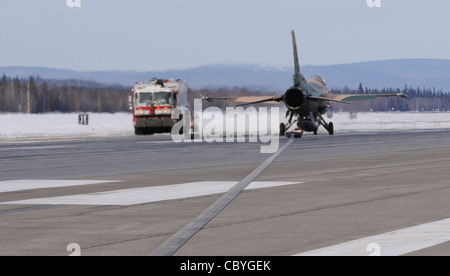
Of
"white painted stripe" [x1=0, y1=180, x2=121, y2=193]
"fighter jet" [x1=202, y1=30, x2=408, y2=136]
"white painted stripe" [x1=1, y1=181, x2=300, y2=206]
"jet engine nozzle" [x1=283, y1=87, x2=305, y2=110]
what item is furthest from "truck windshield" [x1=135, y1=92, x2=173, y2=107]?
"white painted stripe" [x1=1, y1=181, x2=300, y2=206]

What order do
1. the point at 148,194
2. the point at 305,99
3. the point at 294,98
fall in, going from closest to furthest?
the point at 148,194
the point at 294,98
the point at 305,99

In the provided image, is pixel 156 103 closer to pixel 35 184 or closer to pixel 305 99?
→ pixel 305 99

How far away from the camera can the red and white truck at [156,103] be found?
51.2 m

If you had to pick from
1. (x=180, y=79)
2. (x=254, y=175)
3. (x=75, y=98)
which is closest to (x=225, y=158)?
(x=254, y=175)

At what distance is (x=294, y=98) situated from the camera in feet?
154

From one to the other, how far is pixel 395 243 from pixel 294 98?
36.8 meters

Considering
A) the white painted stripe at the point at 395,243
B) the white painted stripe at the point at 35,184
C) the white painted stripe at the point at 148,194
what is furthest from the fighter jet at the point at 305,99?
the white painted stripe at the point at 395,243

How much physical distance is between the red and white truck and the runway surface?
23439mm

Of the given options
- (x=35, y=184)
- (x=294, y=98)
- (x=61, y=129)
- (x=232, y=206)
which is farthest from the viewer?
(x=61, y=129)

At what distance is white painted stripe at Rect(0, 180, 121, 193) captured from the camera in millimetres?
18406

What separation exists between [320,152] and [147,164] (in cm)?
840

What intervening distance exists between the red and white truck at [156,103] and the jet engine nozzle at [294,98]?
783 centimetres

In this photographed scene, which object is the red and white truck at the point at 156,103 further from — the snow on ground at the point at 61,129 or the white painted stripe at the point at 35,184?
the white painted stripe at the point at 35,184

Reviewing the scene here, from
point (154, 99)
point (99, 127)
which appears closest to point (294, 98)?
point (154, 99)
